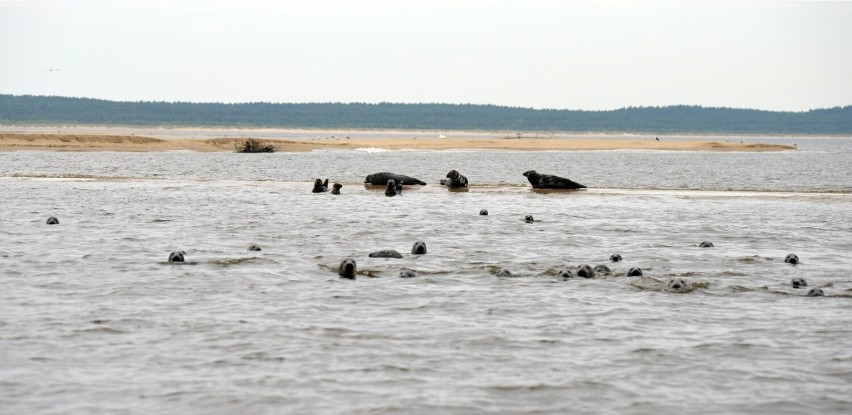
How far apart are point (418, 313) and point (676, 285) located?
4.71 meters

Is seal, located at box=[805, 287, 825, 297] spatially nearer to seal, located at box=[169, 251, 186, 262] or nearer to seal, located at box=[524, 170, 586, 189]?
seal, located at box=[169, 251, 186, 262]

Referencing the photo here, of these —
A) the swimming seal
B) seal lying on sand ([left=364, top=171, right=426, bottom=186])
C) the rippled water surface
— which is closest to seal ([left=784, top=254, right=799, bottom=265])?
the rippled water surface

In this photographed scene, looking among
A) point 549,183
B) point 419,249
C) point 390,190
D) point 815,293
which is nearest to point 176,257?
point 419,249

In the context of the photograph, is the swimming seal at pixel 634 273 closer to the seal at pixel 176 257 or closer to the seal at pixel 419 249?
the seal at pixel 419 249

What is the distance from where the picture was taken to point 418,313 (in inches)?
586

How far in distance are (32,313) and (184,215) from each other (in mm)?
15416

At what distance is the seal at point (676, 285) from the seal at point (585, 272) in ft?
4.79

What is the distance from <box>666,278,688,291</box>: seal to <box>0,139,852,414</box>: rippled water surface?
0.17m


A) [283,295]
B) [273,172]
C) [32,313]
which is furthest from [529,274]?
[273,172]

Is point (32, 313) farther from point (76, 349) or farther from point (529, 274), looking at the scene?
point (529, 274)

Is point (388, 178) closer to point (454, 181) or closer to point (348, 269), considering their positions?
point (454, 181)

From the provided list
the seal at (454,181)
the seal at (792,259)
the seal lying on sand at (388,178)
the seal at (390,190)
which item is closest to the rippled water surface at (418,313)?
the seal at (792,259)

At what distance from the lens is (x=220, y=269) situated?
18922 mm

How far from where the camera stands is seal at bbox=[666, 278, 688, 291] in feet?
56.2
